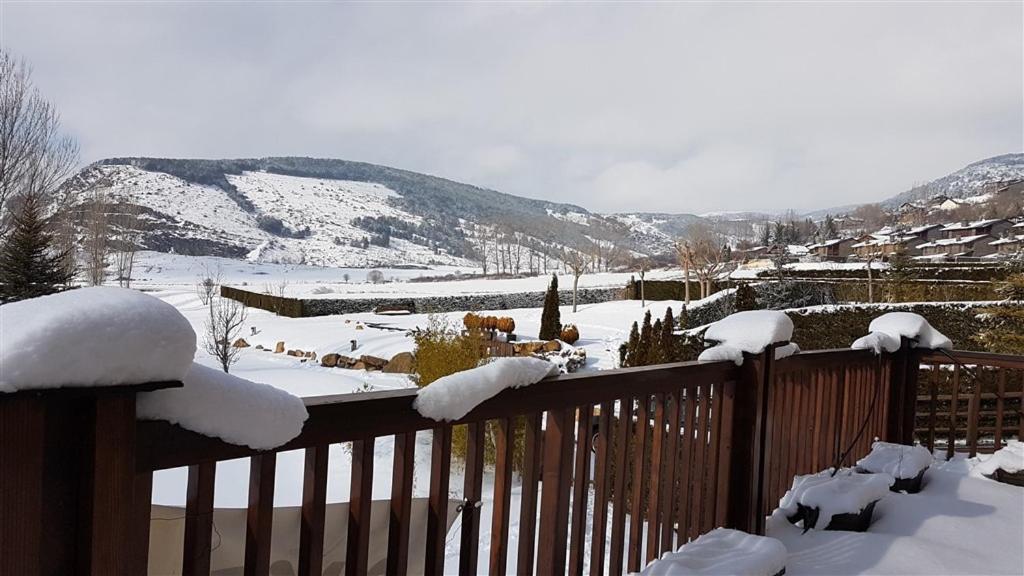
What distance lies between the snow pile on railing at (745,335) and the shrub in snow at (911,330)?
5.02 feet

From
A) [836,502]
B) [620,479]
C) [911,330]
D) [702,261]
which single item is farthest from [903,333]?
[702,261]

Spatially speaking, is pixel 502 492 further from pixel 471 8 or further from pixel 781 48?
pixel 781 48

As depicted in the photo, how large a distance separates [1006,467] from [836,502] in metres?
Result: 1.46

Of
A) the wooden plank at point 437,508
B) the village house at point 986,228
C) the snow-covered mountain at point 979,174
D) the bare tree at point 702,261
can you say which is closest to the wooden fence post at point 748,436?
the wooden plank at point 437,508

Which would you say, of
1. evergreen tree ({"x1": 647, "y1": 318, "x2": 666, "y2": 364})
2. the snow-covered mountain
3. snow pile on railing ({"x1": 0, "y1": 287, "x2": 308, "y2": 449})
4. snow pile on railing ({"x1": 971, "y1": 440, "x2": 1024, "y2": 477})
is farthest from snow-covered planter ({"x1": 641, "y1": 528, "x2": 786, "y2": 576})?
the snow-covered mountain

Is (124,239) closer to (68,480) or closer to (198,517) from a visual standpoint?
(198,517)

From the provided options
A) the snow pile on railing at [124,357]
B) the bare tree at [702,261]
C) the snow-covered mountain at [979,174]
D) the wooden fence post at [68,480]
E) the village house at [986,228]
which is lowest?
the wooden fence post at [68,480]

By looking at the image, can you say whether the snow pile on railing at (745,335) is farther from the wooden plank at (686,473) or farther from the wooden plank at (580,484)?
the wooden plank at (580,484)

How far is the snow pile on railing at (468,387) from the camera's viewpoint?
1.21 m

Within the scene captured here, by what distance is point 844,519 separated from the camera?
7.59 feet

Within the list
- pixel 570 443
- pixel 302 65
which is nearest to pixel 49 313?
pixel 570 443

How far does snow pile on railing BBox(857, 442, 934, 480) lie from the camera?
2768 mm

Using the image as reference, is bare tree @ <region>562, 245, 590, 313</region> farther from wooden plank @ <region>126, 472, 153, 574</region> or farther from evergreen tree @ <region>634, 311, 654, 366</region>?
wooden plank @ <region>126, 472, 153, 574</region>

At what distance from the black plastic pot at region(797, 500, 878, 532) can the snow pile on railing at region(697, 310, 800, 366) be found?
67 centimetres
